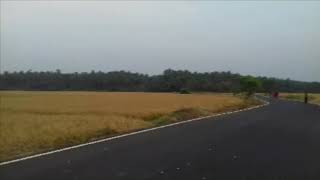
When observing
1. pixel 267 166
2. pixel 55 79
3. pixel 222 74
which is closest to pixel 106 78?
pixel 55 79

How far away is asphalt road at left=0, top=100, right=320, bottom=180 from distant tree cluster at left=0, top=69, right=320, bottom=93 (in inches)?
5020

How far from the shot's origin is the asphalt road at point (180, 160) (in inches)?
404

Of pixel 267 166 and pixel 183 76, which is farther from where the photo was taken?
pixel 183 76

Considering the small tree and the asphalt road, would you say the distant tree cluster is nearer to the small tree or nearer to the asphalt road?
the small tree

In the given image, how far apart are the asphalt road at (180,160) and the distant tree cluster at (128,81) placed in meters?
128

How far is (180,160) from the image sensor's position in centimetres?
1231

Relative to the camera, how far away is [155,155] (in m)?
13.1

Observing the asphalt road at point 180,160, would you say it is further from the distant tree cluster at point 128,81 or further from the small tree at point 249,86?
the distant tree cluster at point 128,81

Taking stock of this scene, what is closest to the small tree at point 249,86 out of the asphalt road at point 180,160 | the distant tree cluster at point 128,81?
the asphalt road at point 180,160

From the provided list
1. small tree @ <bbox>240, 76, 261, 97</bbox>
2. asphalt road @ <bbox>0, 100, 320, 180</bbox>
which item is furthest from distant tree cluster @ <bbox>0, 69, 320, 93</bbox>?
asphalt road @ <bbox>0, 100, 320, 180</bbox>

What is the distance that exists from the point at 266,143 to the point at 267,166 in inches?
211

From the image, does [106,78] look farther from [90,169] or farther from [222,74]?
[90,169]

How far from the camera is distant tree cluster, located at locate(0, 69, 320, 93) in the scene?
147125 millimetres

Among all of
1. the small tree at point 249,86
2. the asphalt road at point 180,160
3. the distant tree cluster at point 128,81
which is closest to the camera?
the asphalt road at point 180,160
